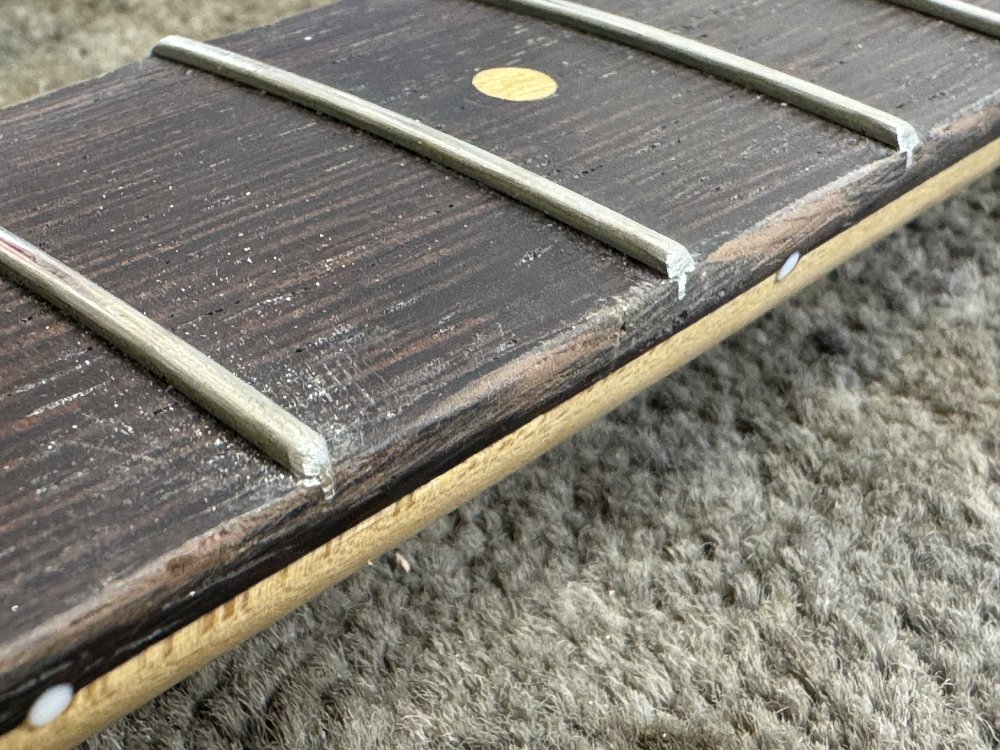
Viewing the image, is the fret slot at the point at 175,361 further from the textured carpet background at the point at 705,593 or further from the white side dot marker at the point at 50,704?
the textured carpet background at the point at 705,593

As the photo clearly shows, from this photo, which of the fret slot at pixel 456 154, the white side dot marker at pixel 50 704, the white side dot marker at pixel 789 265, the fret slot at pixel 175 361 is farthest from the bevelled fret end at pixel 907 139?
the white side dot marker at pixel 50 704

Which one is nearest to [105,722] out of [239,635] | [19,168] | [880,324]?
[239,635]

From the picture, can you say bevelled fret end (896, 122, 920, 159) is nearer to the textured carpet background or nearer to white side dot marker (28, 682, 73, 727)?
the textured carpet background

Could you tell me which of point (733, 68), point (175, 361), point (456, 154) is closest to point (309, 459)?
point (175, 361)

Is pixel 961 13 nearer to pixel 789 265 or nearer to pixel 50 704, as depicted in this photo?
pixel 789 265

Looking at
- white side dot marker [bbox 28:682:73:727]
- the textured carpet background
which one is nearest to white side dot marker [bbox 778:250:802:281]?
the textured carpet background
